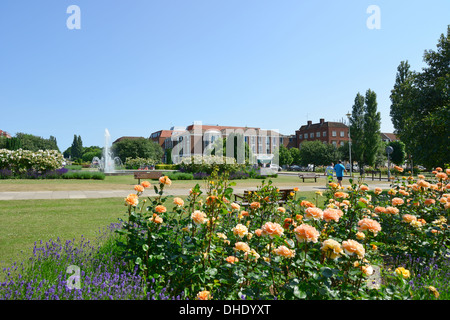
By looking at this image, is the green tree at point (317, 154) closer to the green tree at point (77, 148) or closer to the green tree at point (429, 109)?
the green tree at point (429, 109)

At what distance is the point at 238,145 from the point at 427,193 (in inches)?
1408

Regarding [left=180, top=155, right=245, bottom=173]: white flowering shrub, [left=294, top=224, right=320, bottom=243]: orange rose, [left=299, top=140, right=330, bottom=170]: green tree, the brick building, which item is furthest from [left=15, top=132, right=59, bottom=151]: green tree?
[left=294, top=224, right=320, bottom=243]: orange rose

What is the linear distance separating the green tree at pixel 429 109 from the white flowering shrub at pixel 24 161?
25308mm

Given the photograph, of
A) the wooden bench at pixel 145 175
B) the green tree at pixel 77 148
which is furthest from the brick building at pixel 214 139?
the wooden bench at pixel 145 175

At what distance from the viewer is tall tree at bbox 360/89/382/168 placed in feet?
169

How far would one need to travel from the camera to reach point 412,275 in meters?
3.66

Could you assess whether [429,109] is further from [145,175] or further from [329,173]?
[145,175]

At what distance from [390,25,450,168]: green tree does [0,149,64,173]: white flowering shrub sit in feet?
83.0

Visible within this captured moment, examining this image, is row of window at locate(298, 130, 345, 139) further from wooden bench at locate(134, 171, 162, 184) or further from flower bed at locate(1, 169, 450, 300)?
flower bed at locate(1, 169, 450, 300)

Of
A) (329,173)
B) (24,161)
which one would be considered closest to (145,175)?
(24,161)

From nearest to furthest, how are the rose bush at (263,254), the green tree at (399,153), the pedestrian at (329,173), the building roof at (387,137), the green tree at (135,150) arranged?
the rose bush at (263,254), the pedestrian at (329,173), the green tree at (399,153), the green tree at (135,150), the building roof at (387,137)

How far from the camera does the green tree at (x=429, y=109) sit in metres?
13.7
